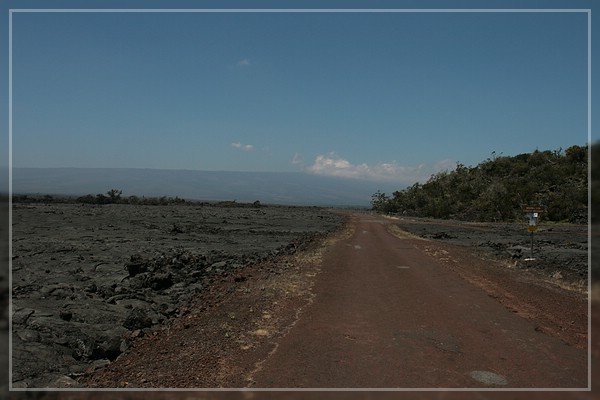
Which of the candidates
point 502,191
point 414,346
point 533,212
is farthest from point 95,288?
point 502,191

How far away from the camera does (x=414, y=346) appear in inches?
269

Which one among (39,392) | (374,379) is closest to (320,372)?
(374,379)

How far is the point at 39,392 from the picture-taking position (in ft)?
11.5

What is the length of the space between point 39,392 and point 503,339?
696 cm

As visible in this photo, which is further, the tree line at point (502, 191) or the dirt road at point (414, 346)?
the tree line at point (502, 191)

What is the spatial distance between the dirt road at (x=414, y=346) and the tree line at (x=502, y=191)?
35.7 meters

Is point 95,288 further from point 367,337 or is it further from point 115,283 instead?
point 367,337

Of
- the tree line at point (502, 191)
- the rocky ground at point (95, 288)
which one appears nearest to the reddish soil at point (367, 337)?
the rocky ground at point (95, 288)

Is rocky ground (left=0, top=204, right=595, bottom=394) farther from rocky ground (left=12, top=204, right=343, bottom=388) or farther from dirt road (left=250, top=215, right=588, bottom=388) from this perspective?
dirt road (left=250, top=215, right=588, bottom=388)

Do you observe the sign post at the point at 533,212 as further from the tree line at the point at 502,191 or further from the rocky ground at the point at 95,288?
the tree line at the point at 502,191

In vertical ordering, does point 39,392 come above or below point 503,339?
above

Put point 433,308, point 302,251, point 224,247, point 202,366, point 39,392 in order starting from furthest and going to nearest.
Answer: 1. point 224,247
2. point 302,251
3. point 433,308
4. point 202,366
5. point 39,392

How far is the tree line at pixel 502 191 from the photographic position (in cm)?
5066

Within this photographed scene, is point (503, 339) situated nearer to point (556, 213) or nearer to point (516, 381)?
point (516, 381)
